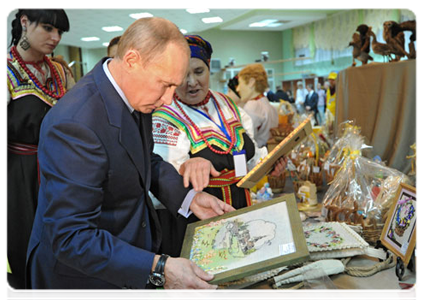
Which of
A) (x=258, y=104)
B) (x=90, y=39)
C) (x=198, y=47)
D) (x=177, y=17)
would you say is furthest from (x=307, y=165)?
(x=90, y=39)

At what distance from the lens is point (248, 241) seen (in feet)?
3.75

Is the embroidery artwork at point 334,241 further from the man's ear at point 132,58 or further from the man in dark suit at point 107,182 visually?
the man's ear at point 132,58

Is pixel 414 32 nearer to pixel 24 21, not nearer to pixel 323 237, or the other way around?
pixel 323 237

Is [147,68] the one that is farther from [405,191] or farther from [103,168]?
[405,191]

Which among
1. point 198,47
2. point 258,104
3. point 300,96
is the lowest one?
point 258,104

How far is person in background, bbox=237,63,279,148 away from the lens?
4.74m

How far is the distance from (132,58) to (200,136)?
86 cm

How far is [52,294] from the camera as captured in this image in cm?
120

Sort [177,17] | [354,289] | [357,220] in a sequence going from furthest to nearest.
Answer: [177,17], [357,220], [354,289]

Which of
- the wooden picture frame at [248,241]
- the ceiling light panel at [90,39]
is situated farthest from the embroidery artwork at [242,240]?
the ceiling light panel at [90,39]

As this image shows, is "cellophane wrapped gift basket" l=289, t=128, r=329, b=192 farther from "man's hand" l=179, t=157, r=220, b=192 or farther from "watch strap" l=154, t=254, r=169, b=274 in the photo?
"watch strap" l=154, t=254, r=169, b=274

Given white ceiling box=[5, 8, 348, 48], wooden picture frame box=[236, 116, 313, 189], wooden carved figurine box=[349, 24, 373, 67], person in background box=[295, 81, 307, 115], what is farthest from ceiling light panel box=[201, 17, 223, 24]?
wooden picture frame box=[236, 116, 313, 189]

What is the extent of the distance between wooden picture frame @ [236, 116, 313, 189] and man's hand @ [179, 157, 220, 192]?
0.13 metres

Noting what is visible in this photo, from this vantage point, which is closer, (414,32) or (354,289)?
(354,289)
